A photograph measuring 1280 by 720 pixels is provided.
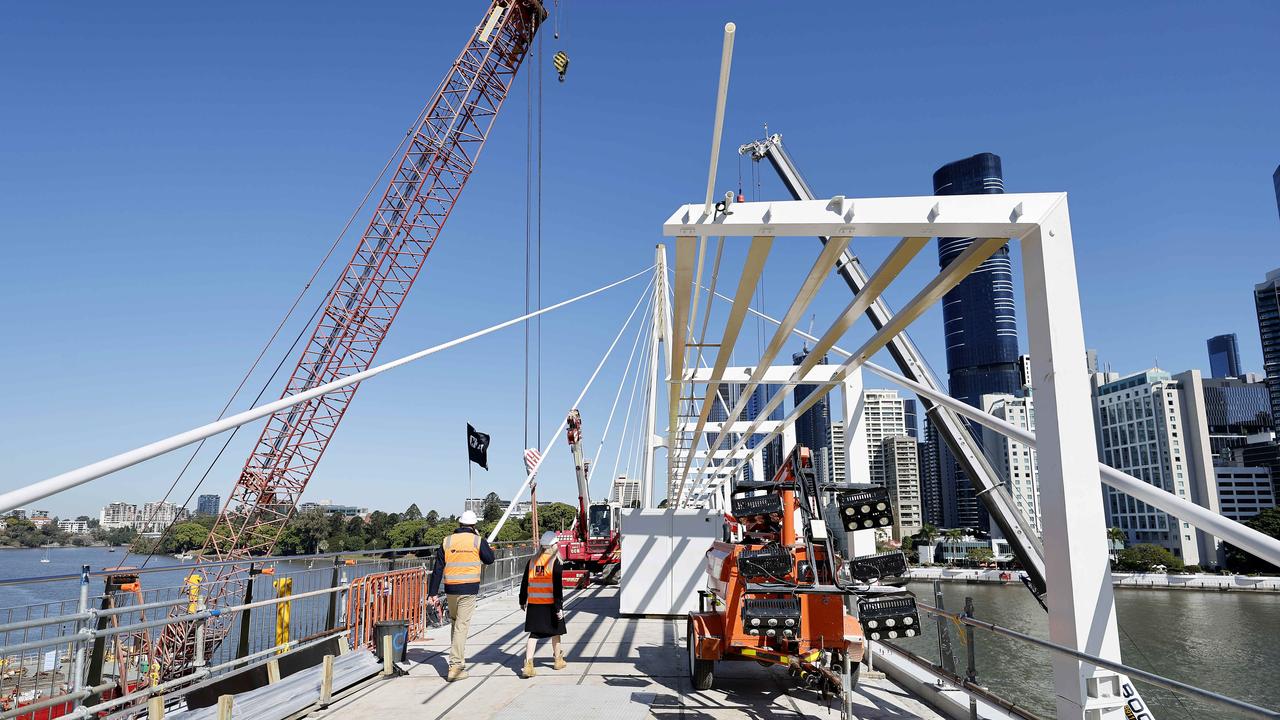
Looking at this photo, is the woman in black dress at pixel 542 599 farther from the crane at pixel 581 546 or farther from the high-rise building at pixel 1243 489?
the high-rise building at pixel 1243 489

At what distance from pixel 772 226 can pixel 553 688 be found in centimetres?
542

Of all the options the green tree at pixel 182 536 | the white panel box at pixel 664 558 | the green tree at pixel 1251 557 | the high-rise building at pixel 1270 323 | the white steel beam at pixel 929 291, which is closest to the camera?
the white steel beam at pixel 929 291

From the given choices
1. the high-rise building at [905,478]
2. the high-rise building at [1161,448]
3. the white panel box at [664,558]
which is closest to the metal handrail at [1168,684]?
the white panel box at [664,558]

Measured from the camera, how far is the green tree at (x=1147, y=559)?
9694cm

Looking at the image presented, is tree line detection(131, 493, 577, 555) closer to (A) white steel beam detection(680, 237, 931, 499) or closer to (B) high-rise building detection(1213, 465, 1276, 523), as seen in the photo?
(A) white steel beam detection(680, 237, 931, 499)

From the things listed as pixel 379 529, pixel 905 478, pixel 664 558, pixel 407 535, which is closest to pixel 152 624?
pixel 664 558

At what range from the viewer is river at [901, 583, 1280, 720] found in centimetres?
2311

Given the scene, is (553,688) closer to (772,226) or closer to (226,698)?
(226,698)

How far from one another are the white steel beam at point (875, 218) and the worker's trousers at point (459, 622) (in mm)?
5367

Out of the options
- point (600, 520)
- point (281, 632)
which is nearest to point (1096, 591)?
point (281, 632)

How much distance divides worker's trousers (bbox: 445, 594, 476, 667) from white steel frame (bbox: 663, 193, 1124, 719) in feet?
17.7

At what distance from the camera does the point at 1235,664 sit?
1441 inches

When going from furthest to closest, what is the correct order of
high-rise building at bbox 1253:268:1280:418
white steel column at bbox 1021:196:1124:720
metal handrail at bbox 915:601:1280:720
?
high-rise building at bbox 1253:268:1280:418
white steel column at bbox 1021:196:1124:720
metal handrail at bbox 915:601:1280:720

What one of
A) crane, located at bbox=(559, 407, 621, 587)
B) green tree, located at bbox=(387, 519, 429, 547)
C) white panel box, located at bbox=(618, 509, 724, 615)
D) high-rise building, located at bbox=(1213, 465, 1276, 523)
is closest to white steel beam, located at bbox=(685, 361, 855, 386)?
white panel box, located at bbox=(618, 509, 724, 615)
